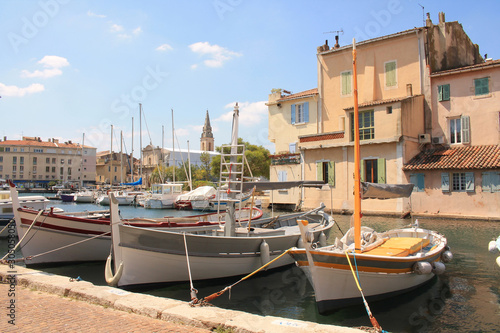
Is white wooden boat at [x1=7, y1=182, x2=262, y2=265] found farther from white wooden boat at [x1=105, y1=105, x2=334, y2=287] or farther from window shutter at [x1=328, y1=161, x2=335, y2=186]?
window shutter at [x1=328, y1=161, x2=335, y2=186]

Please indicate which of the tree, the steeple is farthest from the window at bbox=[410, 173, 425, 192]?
the steeple

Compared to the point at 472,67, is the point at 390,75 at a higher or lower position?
higher

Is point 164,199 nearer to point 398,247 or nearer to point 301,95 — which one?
point 301,95

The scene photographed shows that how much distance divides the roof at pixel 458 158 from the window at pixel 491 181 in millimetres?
614

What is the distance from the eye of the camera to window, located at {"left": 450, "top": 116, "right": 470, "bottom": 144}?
25734mm

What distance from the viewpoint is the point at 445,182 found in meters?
24.7

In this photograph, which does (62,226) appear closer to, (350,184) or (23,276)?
(23,276)

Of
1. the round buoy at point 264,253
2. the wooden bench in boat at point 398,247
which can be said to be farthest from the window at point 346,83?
the round buoy at point 264,253

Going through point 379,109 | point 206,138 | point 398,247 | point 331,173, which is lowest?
point 398,247

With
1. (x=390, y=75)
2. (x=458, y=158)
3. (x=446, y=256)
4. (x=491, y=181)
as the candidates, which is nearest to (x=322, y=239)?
(x=446, y=256)

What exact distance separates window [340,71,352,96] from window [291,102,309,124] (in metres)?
3.69

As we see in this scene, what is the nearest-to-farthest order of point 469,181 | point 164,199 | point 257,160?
point 469,181, point 164,199, point 257,160

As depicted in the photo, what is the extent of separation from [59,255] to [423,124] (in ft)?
81.7

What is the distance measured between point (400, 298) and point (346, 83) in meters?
24.8
